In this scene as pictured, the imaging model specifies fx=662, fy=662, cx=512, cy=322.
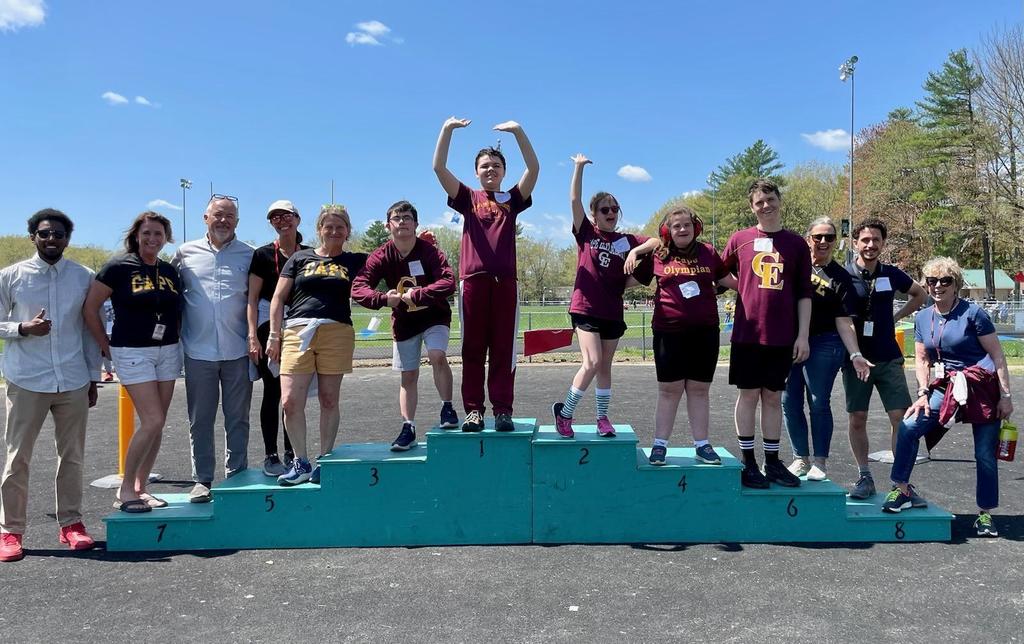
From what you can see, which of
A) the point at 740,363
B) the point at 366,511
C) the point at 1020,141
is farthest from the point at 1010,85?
the point at 366,511

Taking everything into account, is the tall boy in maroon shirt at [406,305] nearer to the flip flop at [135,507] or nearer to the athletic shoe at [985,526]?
the flip flop at [135,507]

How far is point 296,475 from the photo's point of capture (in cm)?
442

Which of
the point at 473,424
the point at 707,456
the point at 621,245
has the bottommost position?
the point at 707,456

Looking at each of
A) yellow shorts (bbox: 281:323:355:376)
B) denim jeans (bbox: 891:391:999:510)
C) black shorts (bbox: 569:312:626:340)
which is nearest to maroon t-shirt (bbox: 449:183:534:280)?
black shorts (bbox: 569:312:626:340)

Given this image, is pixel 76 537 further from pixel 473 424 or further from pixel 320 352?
pixel 473 424

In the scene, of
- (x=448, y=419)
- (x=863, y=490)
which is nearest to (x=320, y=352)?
(x=448, y=419)

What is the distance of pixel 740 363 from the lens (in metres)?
4.42

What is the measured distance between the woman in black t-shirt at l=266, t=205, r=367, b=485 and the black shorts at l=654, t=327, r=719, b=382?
2.12 meters

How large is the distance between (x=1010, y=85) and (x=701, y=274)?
34.7m

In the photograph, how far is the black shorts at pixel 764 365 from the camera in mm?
4344

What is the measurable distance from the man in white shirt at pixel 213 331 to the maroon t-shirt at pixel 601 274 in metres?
2.34

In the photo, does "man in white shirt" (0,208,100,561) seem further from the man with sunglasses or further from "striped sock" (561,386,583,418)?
Result: the man with sunglasses

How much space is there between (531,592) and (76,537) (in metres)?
3.02

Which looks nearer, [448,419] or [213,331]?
[448,419]
